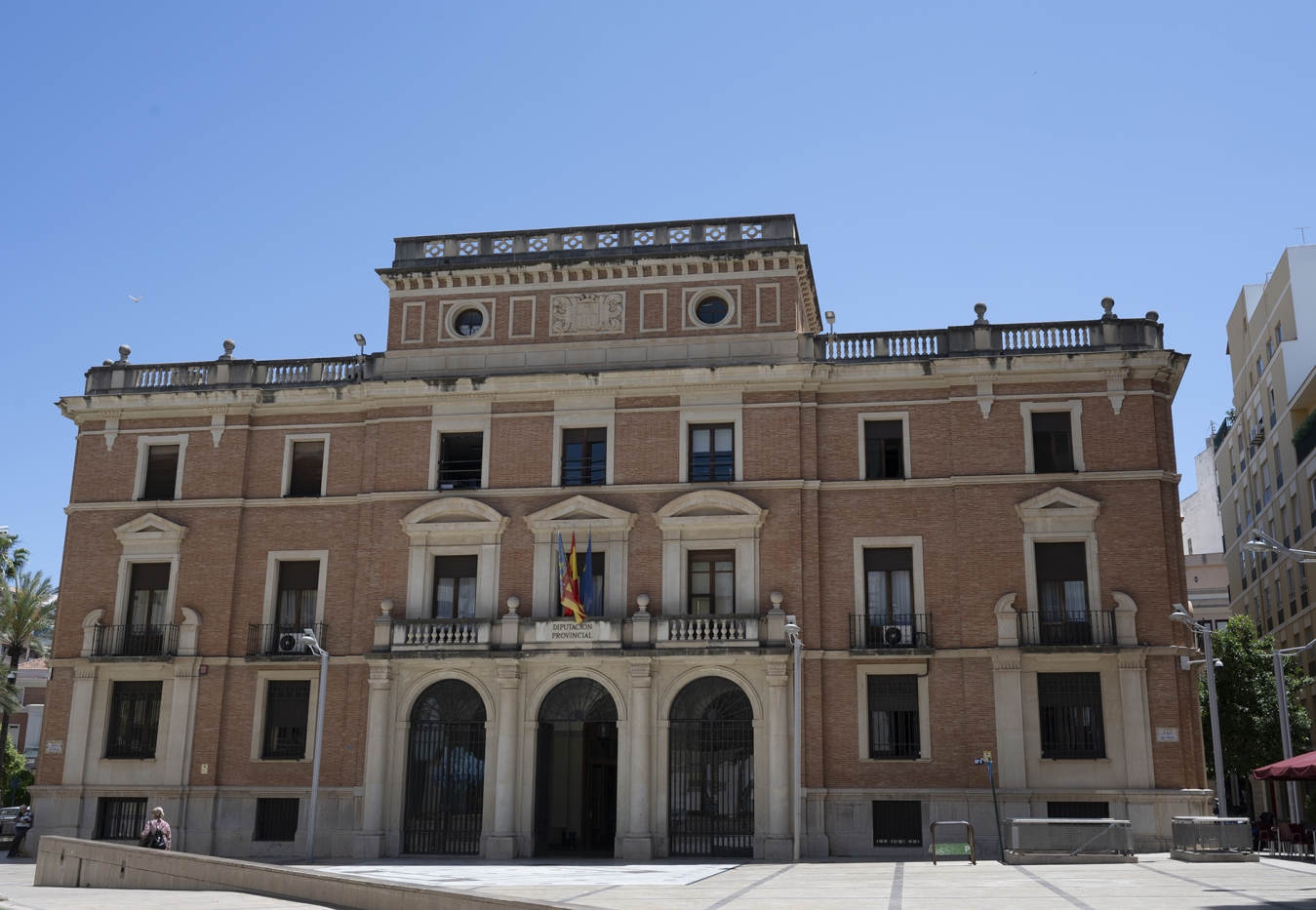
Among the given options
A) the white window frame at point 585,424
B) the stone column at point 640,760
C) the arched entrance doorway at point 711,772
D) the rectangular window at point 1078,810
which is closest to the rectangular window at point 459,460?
the white window frame at point 585,424

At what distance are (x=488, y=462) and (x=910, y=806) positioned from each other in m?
15.2

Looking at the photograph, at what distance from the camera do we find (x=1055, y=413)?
3556 cm

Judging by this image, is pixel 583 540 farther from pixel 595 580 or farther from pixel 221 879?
pixel 221 879

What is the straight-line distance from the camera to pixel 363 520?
37750mm

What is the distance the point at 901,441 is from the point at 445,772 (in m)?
15.8

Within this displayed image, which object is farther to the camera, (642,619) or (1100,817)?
(642,619)

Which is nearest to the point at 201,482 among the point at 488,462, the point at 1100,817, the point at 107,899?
the point at 488,462

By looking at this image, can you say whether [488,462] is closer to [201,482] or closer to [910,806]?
[201,482]

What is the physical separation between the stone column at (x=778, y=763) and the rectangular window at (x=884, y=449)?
6161 millimetres

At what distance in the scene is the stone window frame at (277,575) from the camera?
124ft

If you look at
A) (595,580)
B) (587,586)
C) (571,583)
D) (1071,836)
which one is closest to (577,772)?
(595,580)

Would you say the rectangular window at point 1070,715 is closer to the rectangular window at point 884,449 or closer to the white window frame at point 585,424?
the rectangular window at point 884,449

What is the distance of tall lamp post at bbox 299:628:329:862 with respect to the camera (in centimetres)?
3459

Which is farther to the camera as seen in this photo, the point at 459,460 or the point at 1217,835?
the point at 459,460
